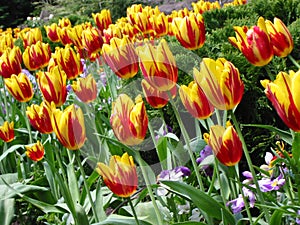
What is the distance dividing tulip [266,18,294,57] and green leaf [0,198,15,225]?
61.7 inches

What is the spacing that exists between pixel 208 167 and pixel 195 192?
2.39 feet

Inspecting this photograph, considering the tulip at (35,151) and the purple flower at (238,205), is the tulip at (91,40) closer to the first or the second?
the tulip at (35,151)

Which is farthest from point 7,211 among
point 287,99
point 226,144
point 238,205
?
point 287,99

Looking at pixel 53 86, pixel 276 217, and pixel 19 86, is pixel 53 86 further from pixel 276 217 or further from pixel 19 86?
pixel 276 217

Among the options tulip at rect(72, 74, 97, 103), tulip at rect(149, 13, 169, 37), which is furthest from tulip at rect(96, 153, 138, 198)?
tulip at rect(149, 13, 169, 37)

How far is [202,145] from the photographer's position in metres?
2.25

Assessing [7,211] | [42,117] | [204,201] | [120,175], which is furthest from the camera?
[7,211]

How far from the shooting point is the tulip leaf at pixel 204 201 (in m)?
1.54

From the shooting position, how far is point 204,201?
1596 mm

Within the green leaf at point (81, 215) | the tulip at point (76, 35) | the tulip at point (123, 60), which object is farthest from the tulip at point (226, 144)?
the tulip at point (76, 35)

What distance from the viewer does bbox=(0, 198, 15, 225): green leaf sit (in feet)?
8.57

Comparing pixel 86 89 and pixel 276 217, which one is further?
pixel 86 89

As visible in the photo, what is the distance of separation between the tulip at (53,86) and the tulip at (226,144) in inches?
32.7

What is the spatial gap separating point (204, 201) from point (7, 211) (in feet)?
4.50
